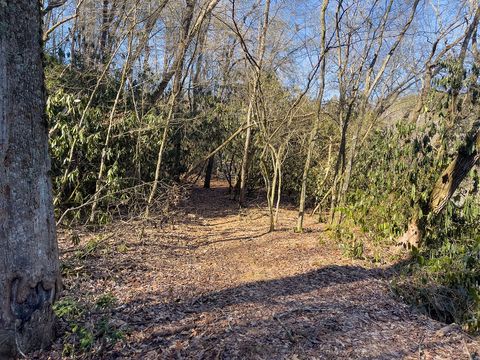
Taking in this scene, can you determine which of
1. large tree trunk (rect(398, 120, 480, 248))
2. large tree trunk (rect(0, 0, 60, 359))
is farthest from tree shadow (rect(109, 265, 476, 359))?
large tree trunk (rect(398, 120, 480, 248))

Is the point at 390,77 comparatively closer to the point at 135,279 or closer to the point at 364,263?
the point at 364,263

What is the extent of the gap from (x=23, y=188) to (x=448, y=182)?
5407 millimetres

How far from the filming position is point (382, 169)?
6.30 m

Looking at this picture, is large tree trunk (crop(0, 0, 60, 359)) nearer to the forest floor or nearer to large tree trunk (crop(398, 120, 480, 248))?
the forest floor

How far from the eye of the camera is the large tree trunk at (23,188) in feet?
7.27

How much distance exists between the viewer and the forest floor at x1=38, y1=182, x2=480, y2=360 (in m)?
2.74

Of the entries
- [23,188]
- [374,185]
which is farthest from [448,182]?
[23,188]

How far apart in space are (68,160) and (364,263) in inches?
182

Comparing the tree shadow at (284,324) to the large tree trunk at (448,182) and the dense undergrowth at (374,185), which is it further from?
the large tree trunk at (448,182)

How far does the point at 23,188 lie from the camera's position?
232 centimetres

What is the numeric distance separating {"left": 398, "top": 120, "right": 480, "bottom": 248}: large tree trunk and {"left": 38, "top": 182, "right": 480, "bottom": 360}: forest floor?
916 millimetres

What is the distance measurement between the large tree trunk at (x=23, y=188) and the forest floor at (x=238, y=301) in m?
0.27

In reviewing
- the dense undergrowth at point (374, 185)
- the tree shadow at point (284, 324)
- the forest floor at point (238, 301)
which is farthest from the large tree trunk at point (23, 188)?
the dense undergrowth at point (374, 185)

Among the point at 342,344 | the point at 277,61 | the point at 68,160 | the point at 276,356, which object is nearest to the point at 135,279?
the point at 276,356
